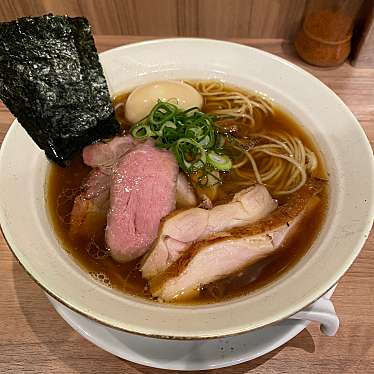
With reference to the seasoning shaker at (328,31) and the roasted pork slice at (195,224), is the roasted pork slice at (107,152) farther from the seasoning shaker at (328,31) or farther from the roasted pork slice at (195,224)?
the seasoning shaker at (328,31)

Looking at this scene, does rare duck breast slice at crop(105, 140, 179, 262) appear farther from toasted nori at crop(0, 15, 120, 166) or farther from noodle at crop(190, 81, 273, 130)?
→ noodle at crop(190, 81, 273, 130)

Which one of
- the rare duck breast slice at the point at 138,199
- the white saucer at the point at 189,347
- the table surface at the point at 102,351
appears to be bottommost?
the table surface at the point at 102,351

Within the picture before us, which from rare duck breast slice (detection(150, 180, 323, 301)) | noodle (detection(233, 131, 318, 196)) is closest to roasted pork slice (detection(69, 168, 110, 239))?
rare duck breast slice (detection(150, 180, 323, 301))

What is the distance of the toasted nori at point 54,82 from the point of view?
1.39 metres

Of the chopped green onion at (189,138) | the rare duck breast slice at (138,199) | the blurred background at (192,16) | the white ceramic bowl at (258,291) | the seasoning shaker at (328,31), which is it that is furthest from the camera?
the blurred background at (192,16)

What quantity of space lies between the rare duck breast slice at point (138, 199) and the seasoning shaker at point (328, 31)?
3.84 feet

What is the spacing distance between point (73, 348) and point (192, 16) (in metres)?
1.76

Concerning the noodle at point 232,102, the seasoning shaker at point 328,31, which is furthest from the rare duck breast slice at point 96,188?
the seasoning shaker at point 328,31

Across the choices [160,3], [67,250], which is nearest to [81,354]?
[67,250]

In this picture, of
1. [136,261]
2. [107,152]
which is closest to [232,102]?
[107,152]

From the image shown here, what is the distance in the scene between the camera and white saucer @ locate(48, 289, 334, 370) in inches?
48.6

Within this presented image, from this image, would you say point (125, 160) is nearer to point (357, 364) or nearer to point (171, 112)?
point (171, 112)

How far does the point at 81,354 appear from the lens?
1324 millimetres

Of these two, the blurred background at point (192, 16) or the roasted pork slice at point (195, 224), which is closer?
the roasted pork slice at point (195, 224)
